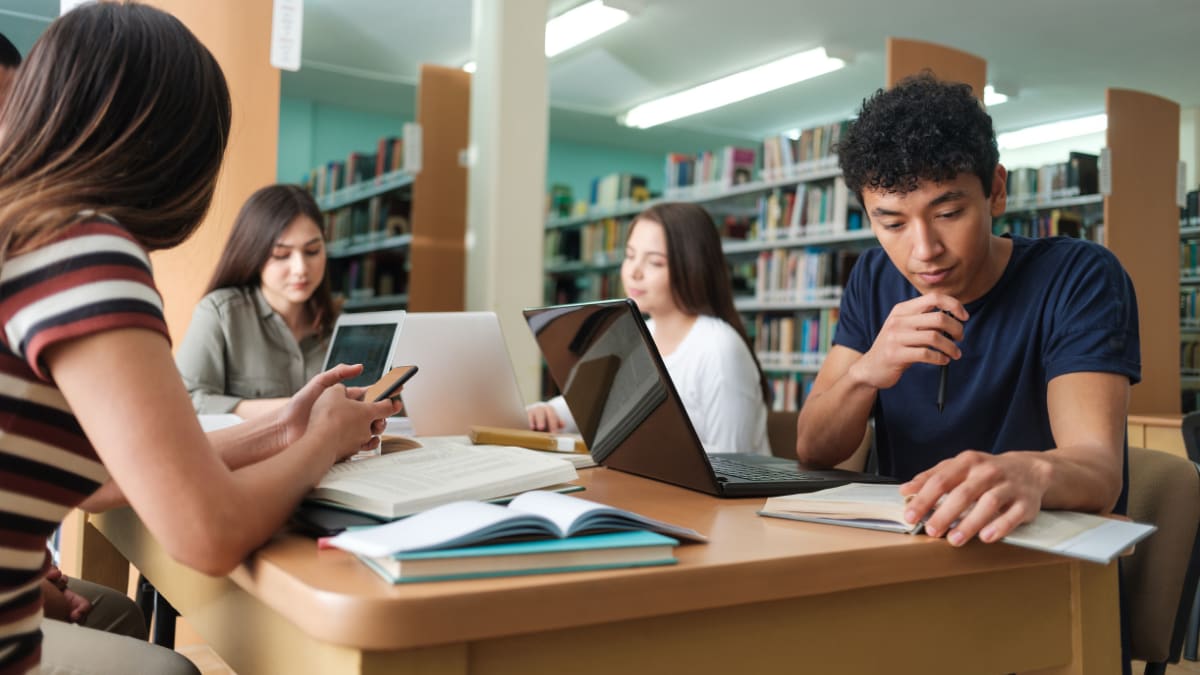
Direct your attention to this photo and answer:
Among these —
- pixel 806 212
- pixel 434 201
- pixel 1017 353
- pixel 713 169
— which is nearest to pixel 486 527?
pixel 1017 353

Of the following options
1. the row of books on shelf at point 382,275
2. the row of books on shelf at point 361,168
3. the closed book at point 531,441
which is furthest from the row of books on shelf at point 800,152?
the closed book at point 531,441

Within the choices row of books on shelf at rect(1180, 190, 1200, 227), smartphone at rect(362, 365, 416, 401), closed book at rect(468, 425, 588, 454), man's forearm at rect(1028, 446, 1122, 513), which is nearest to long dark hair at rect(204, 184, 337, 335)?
closed book at rect(468, 425, 588, 454)

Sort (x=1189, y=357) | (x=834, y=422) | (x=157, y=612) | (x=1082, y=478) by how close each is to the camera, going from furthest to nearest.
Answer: (x=1189, y=357), (x=157, y=612), (x=834, y=422), (x=1082, y=478)

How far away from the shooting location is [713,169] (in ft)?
18.9

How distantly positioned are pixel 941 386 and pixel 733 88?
21.0 ft

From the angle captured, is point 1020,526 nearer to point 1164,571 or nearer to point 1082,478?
point 1082,478

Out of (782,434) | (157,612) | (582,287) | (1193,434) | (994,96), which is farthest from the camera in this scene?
(582,287)

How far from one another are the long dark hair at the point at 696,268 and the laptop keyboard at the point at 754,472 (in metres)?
1.13

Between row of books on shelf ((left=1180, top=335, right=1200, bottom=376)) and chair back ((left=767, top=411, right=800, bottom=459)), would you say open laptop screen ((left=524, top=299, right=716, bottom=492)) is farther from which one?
row of books on shelf ((left=1180, top=335, right=1200, bottom=376))

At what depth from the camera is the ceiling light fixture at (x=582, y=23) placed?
18.3ft

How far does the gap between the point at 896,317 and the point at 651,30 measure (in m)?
5.38

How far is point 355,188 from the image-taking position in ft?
20.0

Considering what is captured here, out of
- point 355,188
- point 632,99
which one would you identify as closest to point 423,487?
point 355,188

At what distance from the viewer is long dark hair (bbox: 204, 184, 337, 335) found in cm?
251
